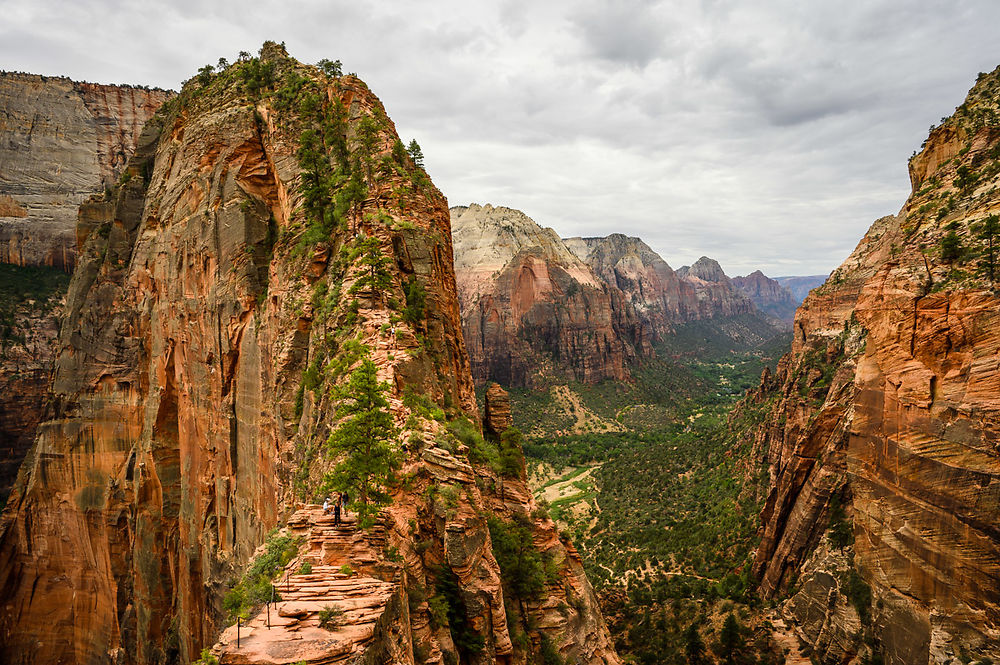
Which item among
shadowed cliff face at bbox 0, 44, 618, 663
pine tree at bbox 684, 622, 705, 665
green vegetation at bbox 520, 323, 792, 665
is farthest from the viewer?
green vegetation at bbox 520, 323, 792, 665

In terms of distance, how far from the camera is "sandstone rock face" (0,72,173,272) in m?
71.3

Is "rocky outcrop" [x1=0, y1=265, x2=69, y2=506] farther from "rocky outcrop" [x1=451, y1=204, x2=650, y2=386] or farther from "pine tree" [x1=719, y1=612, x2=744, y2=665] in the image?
"rocky outcrop" [x1=451, y1=204, x2=650, y2=386]

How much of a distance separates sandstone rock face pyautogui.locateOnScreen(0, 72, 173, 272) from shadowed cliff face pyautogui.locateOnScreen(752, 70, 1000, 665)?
94017 mm

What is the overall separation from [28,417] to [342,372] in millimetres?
68354

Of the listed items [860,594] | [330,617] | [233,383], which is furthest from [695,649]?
[233,383]

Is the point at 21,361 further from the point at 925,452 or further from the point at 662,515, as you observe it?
the point at 925,452

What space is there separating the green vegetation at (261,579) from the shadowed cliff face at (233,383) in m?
2.64

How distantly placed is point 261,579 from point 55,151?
10061cm

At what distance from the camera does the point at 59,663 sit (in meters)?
38.4

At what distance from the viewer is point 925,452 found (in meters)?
22.0

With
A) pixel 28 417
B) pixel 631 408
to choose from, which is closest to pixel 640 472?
pixel 631 408

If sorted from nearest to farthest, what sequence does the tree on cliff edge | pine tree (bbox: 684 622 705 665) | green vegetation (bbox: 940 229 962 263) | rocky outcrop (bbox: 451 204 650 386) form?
the tree on cliff edge < green vegetation (bbox: 940 229 962 263) < pine tree (bbox: 684 622 705 665) < rocky outcrop (bbox: 451 204 650 386)

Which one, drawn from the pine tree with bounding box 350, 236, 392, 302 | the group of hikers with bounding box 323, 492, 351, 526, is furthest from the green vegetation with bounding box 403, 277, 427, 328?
the group of hikers with bounding box 323, 492, 351, 526

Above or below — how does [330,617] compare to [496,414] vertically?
below
